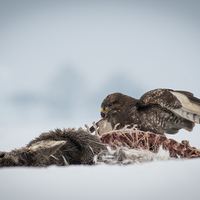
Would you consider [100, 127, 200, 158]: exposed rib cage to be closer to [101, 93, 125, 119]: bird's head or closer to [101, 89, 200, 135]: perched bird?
[101, 89, 200, 135]: perched bird

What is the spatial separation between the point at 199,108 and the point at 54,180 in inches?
97.3

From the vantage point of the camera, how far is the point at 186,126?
337cm

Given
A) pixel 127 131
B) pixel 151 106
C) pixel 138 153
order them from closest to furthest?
pixel 138 153 < pixel 127 131 < pixel 151 106

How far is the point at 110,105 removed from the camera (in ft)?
11.1

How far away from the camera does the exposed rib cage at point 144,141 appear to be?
76.5 inches

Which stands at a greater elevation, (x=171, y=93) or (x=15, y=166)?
(x=171, y=93)

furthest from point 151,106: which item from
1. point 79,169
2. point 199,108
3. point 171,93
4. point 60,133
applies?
point 79,169

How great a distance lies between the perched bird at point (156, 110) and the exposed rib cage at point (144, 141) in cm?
100

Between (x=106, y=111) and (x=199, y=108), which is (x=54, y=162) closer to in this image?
(x=106, y=111)

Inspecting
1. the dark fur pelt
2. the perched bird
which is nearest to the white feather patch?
the perched bird

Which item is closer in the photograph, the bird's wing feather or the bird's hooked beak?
the bird's wing feather

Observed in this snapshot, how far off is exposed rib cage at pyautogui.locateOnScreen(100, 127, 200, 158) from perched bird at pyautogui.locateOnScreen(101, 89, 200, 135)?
3.28 ft

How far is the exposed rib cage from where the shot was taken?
1.94 metres

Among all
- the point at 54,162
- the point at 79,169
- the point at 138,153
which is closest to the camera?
the point at 79,169
